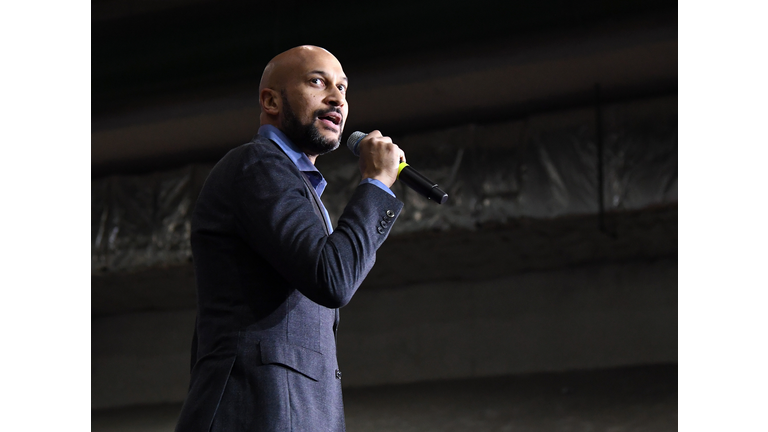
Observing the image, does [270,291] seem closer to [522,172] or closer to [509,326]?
[522,172]

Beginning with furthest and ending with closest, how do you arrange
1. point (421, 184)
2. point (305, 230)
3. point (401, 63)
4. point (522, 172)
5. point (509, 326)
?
point (509, 326) < point (522, 172) < point (401, 63) < point (421, 184) < point (305, 230)

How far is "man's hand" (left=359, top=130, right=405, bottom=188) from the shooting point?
0.88 meters

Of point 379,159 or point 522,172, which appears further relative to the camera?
point 522,172

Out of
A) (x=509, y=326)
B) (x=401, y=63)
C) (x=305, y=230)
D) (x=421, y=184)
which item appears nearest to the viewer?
(x=305, y=230)

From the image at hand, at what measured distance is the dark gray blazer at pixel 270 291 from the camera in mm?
794

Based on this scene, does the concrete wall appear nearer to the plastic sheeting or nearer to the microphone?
the plastic sheeting

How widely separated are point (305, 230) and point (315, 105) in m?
0.25

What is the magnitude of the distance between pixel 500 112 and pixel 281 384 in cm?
328

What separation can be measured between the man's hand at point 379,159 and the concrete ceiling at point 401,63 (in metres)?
2.25

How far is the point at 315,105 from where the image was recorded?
38.9 inches

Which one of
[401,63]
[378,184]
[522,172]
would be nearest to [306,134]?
[378,184]

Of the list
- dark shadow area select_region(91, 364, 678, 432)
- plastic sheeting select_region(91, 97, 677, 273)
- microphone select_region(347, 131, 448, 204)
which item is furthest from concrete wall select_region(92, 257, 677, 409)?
microphone select_region(347, 131, 448, 204)

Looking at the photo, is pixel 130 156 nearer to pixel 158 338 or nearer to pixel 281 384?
pixel 158 338

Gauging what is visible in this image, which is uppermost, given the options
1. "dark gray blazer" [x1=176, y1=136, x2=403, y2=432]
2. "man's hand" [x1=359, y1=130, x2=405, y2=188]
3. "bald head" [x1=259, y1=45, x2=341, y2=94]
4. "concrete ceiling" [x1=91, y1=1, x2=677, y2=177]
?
"concrete ceiling" [x1=91, y1=1, x2=677, y2=177]
